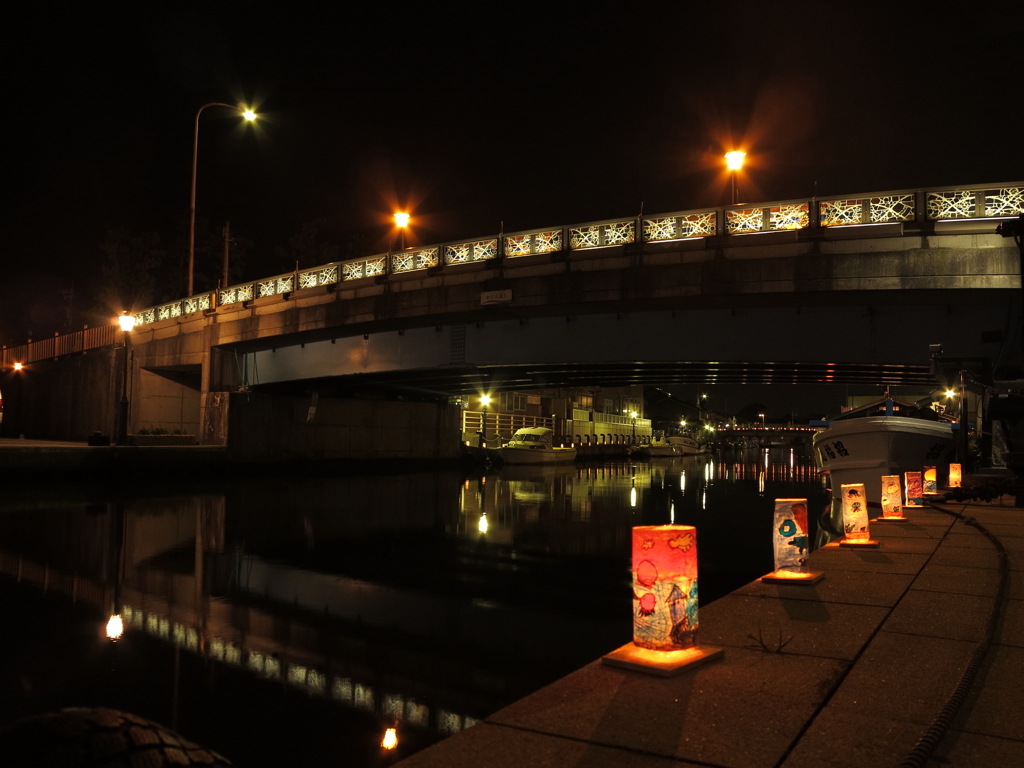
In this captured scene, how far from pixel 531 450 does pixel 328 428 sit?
628 inches

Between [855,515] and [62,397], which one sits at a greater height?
[62,397]

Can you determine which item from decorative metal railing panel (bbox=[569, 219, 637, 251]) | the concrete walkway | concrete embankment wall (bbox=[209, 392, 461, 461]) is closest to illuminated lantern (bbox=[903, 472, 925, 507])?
decorative metal railing panel (bbox=[569, 219, 637, 251])

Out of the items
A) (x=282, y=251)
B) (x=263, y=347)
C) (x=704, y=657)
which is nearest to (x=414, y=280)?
(x=263, y=347)

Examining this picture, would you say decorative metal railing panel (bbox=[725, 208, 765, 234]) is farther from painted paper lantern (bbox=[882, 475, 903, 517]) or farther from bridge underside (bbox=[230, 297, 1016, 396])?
painted paper lantern (bbox=[882, 475, 903, 517])

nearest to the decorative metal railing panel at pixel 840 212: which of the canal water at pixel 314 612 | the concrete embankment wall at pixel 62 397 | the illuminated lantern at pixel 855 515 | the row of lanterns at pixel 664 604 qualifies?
the canal water at pixel 314 612

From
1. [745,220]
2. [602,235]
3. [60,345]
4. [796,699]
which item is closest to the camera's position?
[796,699]

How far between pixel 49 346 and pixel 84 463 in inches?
983

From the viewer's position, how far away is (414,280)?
2942 cm

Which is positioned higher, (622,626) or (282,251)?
(282,251)

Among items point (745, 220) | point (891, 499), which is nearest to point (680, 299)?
point (745, 220)

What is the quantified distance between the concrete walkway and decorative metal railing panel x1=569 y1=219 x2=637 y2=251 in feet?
60.8

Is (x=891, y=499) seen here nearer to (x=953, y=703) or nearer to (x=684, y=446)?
(x=953, y=703)

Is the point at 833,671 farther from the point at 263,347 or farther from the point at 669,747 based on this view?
the point at 263,347

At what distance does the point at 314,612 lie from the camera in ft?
29.0
